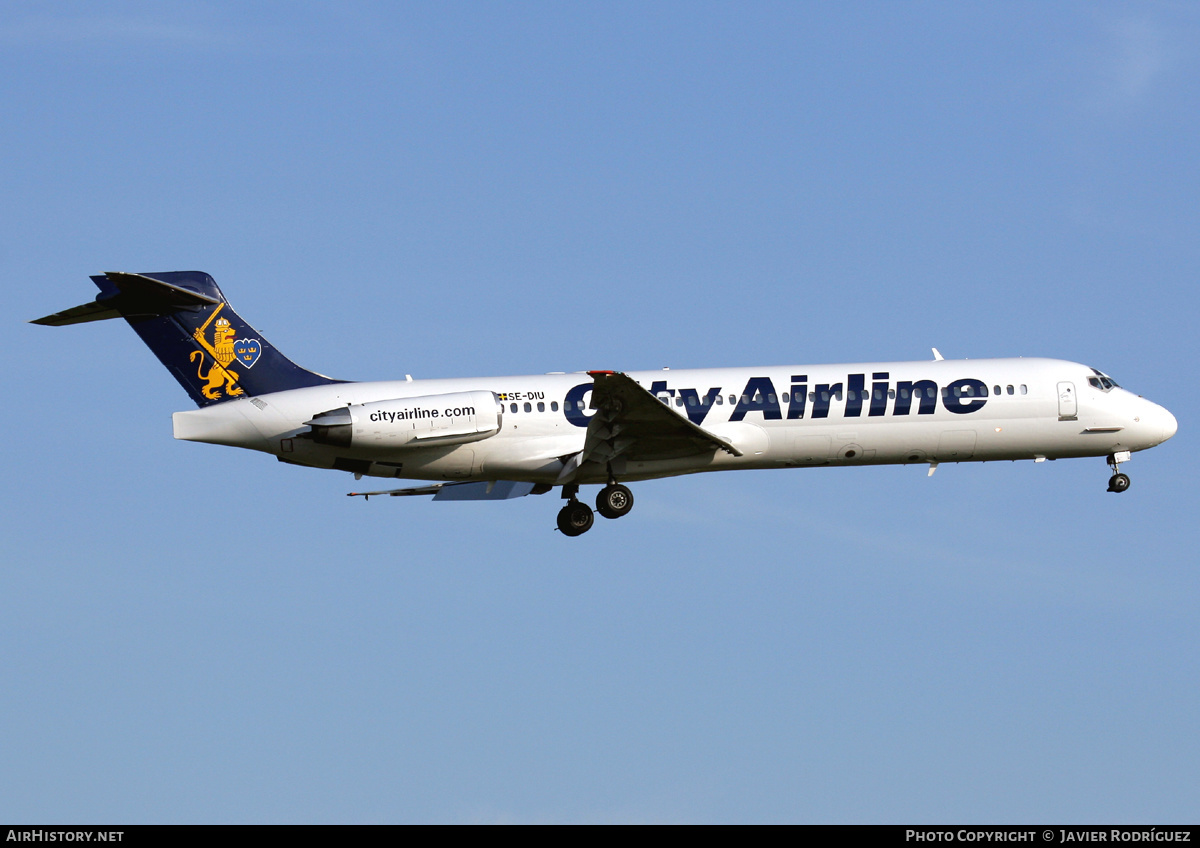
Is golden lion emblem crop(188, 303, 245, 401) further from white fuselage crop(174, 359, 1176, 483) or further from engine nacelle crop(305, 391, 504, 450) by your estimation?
engine nacelle crop(305, 391, 504, 450)

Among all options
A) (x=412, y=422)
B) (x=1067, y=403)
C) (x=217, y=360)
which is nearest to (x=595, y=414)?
(x=412, y=422)

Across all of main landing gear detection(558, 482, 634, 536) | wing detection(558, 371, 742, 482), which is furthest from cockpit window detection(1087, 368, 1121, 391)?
main landing gear detection(558, 482, 634, 536)

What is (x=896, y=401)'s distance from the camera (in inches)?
1166

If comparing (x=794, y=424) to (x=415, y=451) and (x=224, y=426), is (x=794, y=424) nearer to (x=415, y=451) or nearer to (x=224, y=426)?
(x=415, y=451)

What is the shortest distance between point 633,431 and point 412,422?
4.36 m

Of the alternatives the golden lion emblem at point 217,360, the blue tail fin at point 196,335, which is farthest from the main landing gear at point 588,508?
the golden lion emblem at point 217,360

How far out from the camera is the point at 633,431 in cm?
2814

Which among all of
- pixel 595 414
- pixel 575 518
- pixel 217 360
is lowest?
pixel 575 518

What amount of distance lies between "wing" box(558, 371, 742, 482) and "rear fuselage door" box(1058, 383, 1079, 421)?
23.8 feet

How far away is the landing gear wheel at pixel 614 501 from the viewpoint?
29.3 m

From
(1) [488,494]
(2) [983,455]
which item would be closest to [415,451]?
(1) [488,494]

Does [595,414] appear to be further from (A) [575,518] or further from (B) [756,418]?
(B) [756,418]

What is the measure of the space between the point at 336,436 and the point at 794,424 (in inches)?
367

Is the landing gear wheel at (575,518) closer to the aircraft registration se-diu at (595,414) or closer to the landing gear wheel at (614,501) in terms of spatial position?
the aircraft registration se-diu at (595,414)
